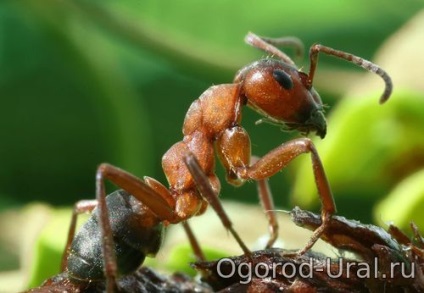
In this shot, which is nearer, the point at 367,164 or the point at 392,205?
the point at 392,205

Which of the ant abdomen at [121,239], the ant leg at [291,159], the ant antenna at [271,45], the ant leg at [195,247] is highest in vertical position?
the ant antenna at [271,45]

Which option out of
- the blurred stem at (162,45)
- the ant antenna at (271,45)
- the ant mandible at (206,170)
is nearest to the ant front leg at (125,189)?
the ant mandible at (206,170)

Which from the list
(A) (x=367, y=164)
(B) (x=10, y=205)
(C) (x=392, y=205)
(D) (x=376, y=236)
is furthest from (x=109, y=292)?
(B) (x=10, y=205)

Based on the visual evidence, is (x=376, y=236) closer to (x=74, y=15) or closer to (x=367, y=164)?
(x=367, y=164)

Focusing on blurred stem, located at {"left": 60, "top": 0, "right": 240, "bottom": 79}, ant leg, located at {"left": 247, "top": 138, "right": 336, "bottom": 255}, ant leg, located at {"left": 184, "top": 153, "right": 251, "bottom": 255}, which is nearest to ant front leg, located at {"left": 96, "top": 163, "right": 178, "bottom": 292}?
ant leg, located at {"left": 184, "top": 153, "right": 251, "bottom": 255}

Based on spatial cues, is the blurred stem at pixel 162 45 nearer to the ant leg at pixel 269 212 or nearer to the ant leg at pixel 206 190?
the ant leg at pixel 269 212

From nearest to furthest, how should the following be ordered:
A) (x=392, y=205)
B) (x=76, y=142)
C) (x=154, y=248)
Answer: (x=154, y=248)
(x=392, y=205)
(x=76, y=142)

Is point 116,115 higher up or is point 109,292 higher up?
point 116,115

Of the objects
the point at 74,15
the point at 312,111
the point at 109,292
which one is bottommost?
the point at 109,292

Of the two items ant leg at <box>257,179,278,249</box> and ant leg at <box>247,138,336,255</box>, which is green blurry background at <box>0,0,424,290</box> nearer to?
ant leg at <box>257,179,278,249</box>
